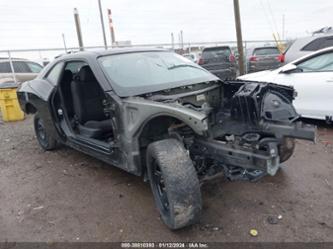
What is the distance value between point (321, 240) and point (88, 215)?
2252mm

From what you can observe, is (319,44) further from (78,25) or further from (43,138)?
(78,25)

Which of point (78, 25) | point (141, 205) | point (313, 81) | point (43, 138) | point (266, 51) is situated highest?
point (78, 25)

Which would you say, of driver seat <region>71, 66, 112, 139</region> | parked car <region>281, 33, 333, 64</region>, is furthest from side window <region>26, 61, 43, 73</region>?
parked car <region>281, 33, 333, 64</region>

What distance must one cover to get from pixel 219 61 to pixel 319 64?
611 cm

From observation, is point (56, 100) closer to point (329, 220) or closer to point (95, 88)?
point (95, 88)

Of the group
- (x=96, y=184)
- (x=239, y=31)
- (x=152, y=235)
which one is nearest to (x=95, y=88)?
(x=96, y=184)

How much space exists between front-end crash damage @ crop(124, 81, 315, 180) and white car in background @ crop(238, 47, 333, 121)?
7.45ft

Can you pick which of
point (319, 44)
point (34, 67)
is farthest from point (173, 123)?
point (34, 67)

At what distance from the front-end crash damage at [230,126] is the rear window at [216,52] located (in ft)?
27.3

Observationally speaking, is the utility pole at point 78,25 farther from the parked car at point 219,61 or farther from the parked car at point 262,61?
the parked car at point 262,61

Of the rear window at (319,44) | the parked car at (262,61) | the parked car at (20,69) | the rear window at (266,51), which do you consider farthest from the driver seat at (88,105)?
the rear window at (266,51)

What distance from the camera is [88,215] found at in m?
3.13

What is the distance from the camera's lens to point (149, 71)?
3.65m

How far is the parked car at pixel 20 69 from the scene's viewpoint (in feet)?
37.0
